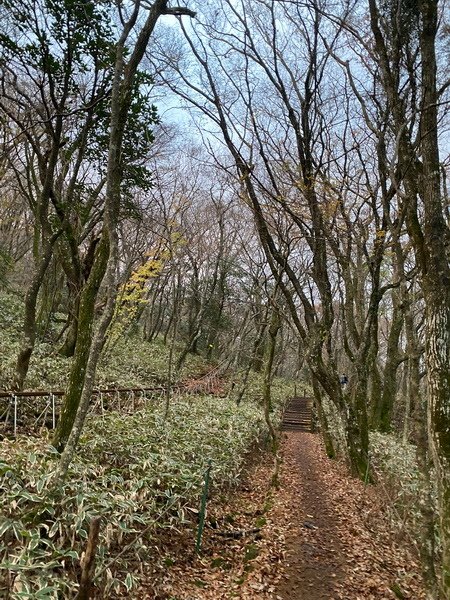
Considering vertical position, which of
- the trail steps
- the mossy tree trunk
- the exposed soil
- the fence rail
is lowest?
the exposed soil

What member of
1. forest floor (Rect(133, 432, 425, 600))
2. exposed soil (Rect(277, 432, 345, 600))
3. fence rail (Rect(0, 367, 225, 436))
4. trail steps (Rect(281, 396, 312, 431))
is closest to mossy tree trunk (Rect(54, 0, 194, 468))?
fence rail (Rect(0, 367, 225, 436))

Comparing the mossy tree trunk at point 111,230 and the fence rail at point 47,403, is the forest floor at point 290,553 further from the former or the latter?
the fence rail at point 47,403

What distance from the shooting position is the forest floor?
182 inches

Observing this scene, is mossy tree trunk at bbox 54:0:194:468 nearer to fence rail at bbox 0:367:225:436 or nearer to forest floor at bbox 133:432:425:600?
fence rail at bbox 0:367:225:436

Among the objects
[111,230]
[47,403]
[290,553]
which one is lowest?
[290,553]

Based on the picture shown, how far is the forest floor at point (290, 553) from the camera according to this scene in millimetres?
4633

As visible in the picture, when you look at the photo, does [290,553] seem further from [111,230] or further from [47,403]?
[111,230]

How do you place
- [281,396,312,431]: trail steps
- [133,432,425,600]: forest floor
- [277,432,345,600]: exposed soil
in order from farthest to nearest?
Answer: [281,396,312,431]: trail steps
[277,432,345,600]: exposed soil
[133,432,425,600]: forest floor

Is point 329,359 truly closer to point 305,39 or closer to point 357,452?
point 357,452

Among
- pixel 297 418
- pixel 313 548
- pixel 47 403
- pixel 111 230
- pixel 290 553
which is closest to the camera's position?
pixel 111 230

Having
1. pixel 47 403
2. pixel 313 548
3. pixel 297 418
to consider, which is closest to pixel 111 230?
pixel 47 403

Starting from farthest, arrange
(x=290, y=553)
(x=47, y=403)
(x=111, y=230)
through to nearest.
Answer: (x=47, y=403) < (x=290, y=553) < (x=111, y=230)

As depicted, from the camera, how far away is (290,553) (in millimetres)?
5680

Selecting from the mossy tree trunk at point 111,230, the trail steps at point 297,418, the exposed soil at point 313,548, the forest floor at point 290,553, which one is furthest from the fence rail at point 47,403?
the trail steps at point 297,418
